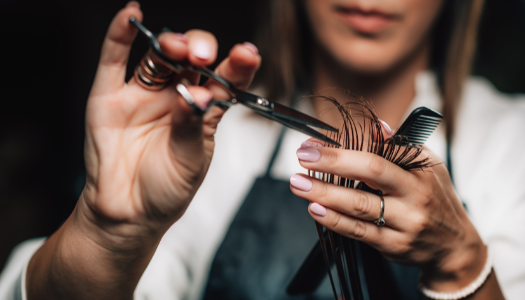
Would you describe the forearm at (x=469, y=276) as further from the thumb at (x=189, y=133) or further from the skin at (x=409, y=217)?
the thumb at (x=189, y=133)

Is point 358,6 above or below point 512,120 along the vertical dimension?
above

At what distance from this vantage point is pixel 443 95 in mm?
1040

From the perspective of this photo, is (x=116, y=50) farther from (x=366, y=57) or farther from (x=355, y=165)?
(x=366, y=57)

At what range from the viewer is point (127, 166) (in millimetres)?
488

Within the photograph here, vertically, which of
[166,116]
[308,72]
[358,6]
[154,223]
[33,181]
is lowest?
[33,181]

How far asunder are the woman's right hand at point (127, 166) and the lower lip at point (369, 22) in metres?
0.51

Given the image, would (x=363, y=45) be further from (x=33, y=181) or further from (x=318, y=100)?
(x=33, y=181)

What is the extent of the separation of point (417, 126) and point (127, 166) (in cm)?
42

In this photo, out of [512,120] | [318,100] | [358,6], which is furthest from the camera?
[318,100]

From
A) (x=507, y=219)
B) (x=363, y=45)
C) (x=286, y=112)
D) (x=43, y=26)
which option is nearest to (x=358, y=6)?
(x=363, y=45)

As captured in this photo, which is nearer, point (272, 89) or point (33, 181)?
point (272, 89)

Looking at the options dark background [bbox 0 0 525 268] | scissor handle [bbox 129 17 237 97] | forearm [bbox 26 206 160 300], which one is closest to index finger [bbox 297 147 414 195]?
scissor handle [bbox 129 17 237 97]

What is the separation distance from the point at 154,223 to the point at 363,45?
69 centimetres

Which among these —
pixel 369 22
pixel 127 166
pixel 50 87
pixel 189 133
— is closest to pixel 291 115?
pixel 189 133
